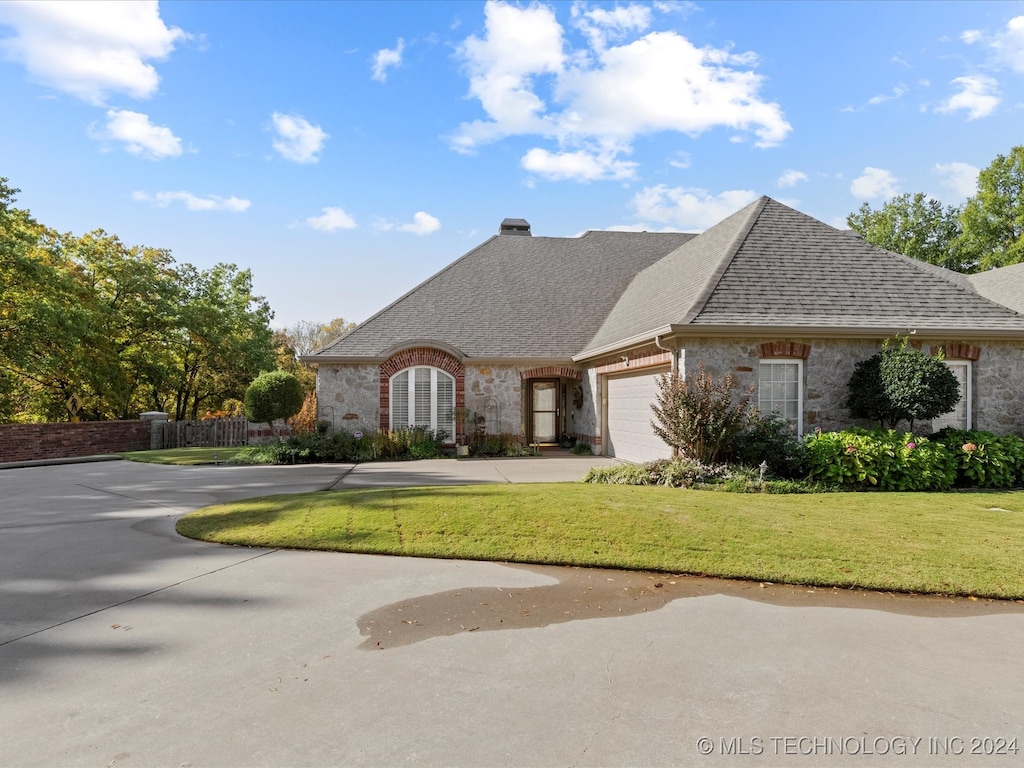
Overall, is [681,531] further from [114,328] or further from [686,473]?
[114,328]

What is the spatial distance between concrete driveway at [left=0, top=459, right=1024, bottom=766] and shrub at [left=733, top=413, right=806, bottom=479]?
19.1 ft

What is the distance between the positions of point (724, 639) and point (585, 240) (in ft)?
65.6

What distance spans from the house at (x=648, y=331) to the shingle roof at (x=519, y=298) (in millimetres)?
57

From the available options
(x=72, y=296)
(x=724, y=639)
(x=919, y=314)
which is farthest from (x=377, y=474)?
(x=72, y=296)

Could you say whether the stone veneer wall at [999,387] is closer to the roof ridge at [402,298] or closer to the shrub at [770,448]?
the shrub at [770,448]

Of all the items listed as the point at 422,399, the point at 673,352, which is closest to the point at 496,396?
the point at 422,399

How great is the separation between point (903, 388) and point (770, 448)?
2.60 metres

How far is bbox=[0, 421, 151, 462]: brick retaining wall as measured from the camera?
732 inches

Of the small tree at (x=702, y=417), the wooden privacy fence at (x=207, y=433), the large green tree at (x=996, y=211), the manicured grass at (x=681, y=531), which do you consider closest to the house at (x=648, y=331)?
the small tree at (x=702, y=417)

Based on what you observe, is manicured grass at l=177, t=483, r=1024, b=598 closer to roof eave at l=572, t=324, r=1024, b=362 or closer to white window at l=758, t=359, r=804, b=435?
white window at l=758, t=359, r=804, b=435

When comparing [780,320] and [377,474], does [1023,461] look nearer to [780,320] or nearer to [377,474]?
[780,320]

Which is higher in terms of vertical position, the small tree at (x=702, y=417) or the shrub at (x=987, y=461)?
the small tree at (x=702, y=417)

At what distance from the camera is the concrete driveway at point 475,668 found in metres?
3.09

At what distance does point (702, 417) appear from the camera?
1099 cm
